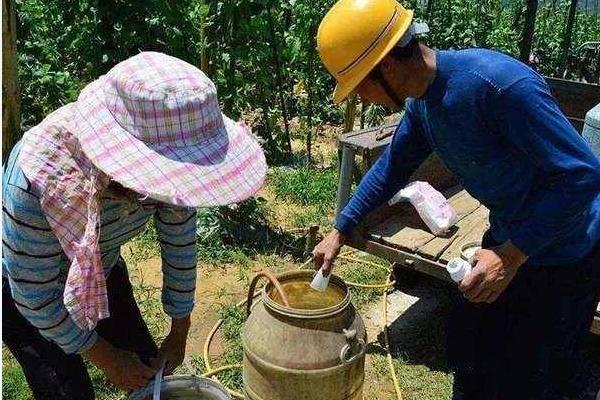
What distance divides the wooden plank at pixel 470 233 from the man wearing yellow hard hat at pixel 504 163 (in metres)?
0.95

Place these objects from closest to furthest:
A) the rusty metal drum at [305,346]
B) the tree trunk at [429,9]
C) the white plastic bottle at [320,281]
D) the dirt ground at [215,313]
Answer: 1. the rusty metal drum at [305,346]
2. the white plastic bottle at [320,281]
3. the dirt ground at [215,313]
4. the tree trunk at [429,9]

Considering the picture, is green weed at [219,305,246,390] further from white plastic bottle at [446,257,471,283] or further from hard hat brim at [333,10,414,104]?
hard hat brim at [333,10,414,104]

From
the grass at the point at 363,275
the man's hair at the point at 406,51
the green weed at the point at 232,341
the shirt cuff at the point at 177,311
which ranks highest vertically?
the man's hair at the point at 406,51

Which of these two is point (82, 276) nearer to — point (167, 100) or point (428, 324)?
point (167, 100)

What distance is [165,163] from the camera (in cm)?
138

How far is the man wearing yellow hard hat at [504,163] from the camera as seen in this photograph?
180 centimetres

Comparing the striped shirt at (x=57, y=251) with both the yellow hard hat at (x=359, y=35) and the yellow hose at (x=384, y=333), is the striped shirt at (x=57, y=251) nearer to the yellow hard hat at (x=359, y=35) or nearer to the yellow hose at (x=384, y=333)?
the yellow hard hat at (x=359, y=35)

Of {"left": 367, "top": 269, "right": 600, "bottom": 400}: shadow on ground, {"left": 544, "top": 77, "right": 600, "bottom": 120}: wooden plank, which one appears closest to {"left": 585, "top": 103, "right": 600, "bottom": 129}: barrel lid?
{"left": 367, "top": 269, "right": 600, "bottom": 400}: shadow on ground

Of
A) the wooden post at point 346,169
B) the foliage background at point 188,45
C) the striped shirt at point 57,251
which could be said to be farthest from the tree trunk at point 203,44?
the striped shirt at point 57,251

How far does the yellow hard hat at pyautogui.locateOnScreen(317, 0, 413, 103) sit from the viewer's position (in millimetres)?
1839

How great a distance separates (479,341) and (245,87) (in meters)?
3.98

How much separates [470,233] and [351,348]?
5.60ft

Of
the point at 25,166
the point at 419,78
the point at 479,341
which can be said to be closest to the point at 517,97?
the point at 419,78

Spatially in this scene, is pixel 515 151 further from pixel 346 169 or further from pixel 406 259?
pixel 346 169
